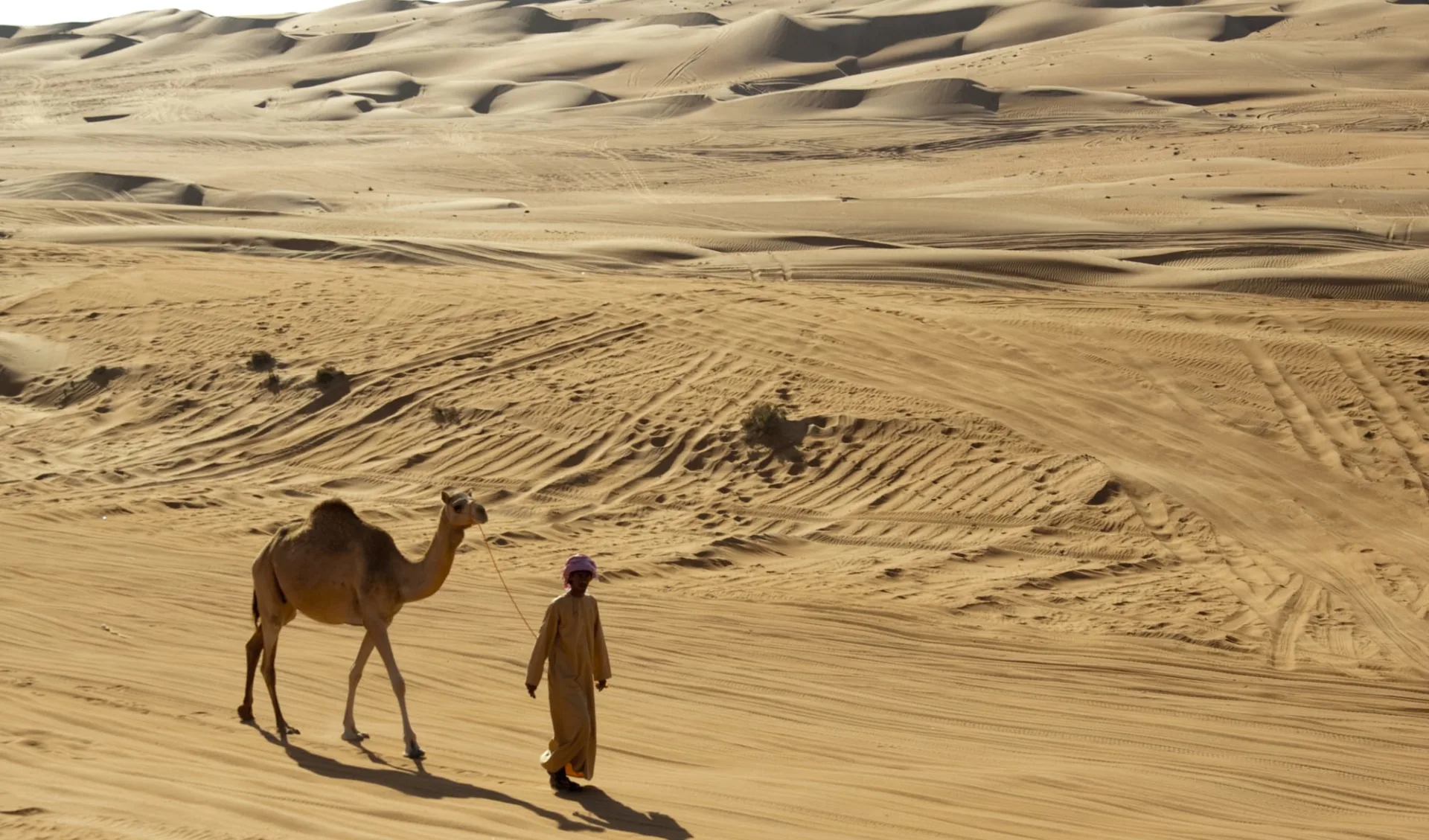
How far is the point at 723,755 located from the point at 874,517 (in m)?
6.07

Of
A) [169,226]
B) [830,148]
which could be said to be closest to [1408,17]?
[830,148]

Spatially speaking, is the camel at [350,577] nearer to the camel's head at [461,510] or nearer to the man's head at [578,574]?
the camel's head at [461,510]

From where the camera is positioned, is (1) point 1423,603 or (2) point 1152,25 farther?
(2) point 1152,25

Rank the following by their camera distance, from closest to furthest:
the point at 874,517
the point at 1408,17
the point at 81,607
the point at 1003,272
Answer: the point at 81,607 → the point at 874,517 → the point at 1003,272 → the point at 1408,17

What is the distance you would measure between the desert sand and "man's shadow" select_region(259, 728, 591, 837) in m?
0.04

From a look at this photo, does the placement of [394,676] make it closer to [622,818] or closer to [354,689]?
[354,689]

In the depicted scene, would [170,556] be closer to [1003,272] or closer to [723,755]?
[723,755]

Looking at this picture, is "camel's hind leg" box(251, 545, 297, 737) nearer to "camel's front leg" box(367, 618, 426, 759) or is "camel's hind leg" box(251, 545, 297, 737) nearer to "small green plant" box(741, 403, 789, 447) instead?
"camel's front leg" box(367, 618, 426, 759)

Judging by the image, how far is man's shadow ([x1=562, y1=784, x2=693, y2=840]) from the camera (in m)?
6.88

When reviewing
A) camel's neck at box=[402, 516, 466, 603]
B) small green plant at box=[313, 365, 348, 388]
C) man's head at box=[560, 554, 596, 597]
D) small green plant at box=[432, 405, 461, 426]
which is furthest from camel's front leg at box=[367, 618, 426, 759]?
small green plant at box=[313, 365, 348, 388]

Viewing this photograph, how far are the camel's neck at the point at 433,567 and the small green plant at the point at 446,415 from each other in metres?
8.89

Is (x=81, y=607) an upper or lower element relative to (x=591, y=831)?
lower

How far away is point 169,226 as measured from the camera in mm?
29297

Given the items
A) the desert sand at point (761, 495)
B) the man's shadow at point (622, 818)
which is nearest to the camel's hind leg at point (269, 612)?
the desert sand at point (761, 495)
